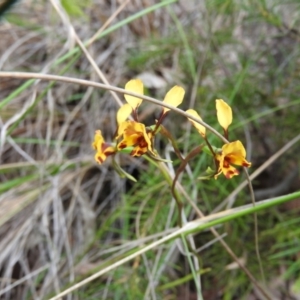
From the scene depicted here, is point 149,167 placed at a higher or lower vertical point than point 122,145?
lower

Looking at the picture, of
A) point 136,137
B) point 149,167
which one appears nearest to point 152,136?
point 136,137

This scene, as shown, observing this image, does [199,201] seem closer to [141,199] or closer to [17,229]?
[141,199]

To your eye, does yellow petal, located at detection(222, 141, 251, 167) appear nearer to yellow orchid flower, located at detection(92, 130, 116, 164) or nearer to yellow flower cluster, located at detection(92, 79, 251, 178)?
yellow flower cluster, located at detection(92, 79, 251, 178)

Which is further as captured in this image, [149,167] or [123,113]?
[149,167]

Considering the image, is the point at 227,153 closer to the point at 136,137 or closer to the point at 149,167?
the point at 136,137

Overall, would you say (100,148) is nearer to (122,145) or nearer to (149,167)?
(122,145)

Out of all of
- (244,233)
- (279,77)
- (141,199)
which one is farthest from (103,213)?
(279,77)
